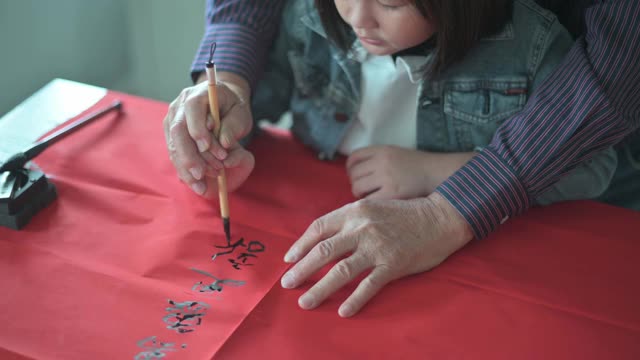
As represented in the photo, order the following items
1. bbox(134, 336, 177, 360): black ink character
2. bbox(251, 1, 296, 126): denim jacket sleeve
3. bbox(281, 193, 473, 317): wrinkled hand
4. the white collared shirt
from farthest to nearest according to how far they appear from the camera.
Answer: bbox(251, 1, 296, 126): denim jacket sleeve → the white collared shirt → bbox(281, 193, 473, 317): wrinkled hand → bbox(134, 336, 177, 360): black ink character

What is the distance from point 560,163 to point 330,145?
391mm

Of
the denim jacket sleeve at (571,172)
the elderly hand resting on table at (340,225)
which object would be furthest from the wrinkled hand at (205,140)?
the denim jacket sleeve at (571,172)

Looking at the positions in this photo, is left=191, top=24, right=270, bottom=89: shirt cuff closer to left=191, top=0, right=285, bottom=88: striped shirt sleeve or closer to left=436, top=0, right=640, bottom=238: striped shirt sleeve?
left=191, top=0, right=285, bottom=88: striped shirt sleeve

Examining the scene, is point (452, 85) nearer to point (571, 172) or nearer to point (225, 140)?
point (571, 172)

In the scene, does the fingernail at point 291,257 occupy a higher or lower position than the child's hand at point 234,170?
lower

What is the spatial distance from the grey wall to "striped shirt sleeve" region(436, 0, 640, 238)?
1.28 m

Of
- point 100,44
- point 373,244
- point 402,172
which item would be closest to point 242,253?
point 373,244

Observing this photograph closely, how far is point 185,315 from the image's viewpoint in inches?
34.0

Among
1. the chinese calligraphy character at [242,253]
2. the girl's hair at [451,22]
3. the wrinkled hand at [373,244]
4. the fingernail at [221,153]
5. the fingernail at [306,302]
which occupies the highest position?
the girl's hair at [451,22]

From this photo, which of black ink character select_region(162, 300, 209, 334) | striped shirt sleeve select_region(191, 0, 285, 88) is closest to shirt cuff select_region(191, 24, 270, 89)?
striped shirt sleeve select_region(191, 0, 285, 88)

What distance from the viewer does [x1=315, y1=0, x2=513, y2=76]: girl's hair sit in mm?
943

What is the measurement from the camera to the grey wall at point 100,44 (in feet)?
5.86

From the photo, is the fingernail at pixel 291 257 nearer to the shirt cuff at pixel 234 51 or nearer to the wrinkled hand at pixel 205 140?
the wrinkled hand at pixel 205 140

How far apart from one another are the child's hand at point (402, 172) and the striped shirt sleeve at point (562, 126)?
67mm
